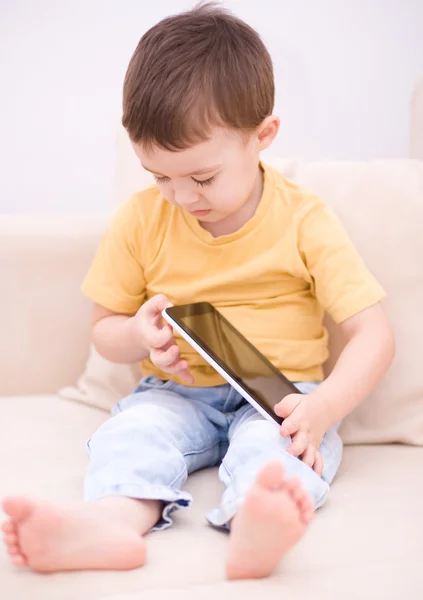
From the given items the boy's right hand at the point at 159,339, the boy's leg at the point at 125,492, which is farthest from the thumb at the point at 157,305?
the boy's leg at the point at 125,492

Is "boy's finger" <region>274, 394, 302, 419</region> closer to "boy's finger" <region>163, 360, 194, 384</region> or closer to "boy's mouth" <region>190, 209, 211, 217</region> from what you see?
"boy's finger" <region>163, 360, 194, 384</region>

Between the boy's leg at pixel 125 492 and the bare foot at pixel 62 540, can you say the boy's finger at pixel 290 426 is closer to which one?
the boy's leg at pixel 125 492

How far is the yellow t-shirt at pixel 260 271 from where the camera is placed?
1.03 m

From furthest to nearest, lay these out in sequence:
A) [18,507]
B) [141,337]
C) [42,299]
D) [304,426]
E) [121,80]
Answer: [121,80]
[42,299]
[141,337]
[304,426]
[18,507]

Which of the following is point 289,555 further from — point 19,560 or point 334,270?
point 334,270

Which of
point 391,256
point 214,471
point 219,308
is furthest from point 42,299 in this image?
point 391,256

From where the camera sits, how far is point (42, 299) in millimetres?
1318

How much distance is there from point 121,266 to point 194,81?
1.05 ft

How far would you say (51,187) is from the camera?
5.59 feet

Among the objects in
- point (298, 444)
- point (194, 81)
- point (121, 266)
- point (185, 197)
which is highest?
point (194, 81)

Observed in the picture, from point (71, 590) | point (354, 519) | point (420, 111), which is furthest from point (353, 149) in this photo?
point (71, 590)

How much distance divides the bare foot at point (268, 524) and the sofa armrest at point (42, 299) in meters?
0.73

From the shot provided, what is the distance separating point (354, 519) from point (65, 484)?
0.35m

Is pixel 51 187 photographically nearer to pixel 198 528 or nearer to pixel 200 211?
pixel 200 211
